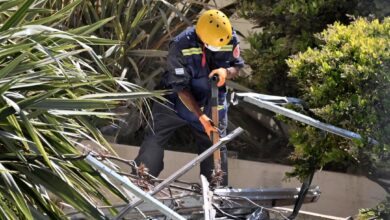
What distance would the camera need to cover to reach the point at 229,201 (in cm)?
417

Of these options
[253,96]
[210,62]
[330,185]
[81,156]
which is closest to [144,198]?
[81,156]

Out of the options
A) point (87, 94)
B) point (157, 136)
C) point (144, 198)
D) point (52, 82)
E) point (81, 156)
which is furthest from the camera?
point (157, 136)

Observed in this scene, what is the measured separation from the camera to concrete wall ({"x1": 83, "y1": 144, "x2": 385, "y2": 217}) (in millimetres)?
6293

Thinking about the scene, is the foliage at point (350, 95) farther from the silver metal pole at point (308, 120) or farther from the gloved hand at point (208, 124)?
the gloved hand at point (208, 124)

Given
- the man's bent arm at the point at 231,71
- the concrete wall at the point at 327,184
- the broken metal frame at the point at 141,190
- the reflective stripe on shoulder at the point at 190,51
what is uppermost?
the broken metal frame at the point at 141,190

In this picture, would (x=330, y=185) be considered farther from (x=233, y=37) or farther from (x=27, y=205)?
(x=27, y=205)

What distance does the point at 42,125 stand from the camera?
12.5ft

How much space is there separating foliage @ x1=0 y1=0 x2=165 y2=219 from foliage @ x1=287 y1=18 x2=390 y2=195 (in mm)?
967

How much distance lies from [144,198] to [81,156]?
42cm

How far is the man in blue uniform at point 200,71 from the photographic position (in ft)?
17.4

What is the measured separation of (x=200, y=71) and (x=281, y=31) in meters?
1.36

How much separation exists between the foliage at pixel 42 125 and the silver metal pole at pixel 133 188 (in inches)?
3.0

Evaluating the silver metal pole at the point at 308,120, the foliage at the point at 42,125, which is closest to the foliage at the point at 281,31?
the silver metal pole at the point at 308,120

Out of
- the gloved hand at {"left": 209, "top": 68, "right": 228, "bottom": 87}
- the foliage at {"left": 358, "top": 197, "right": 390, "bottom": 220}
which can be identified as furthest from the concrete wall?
the foliage at {"left": 358, "top": 197, "right": 390, "bottom": 220}
